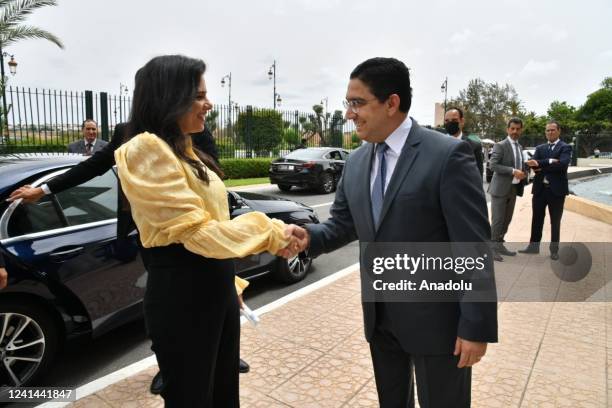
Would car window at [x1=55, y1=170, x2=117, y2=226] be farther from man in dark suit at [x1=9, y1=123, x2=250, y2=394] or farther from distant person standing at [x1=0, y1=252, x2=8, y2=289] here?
distant person standing at [x1=0, y1=252, x2=8, y2=289]

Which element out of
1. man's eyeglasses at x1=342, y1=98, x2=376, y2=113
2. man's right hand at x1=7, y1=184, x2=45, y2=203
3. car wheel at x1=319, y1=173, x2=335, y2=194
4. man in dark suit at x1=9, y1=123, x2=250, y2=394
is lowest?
car wheel at x1=319, y1=173, x2=335, y2=194

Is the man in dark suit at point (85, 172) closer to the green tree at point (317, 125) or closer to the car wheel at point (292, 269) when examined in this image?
the car wheel at point (292, 269)

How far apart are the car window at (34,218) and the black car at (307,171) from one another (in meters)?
10.8

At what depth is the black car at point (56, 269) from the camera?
275cm

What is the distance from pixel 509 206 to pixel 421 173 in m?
5.24

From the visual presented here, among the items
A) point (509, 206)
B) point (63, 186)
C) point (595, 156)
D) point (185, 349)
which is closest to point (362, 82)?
point (185, 349)

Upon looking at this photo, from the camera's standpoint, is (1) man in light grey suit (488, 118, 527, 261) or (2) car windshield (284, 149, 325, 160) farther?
(2) car windshield (284, 149, 325, 160)

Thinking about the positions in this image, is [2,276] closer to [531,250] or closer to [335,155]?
[531,250]

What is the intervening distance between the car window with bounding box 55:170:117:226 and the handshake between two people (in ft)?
6.24

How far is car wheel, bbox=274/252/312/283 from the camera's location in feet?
16.1

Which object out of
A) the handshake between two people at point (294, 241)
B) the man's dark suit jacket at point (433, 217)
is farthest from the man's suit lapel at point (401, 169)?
the handshake between two people at point (294, 241)

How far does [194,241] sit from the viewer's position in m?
1.60

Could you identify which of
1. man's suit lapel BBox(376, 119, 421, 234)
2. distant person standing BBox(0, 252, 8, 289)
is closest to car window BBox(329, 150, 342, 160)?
distant person standing BBox(0, 252, 8, 289)

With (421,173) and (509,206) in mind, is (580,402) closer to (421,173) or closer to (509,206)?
(421,173)
